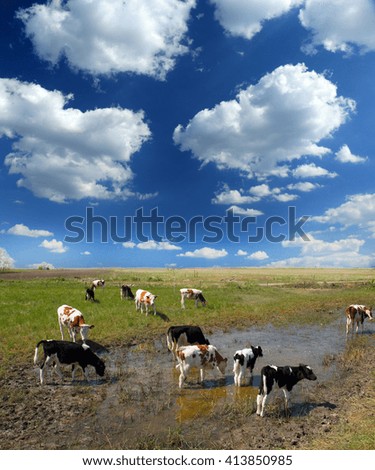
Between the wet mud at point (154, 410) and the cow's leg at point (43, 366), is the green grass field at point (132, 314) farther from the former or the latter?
the wet mud at point (154, 410)

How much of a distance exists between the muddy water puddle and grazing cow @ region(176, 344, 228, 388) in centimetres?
54

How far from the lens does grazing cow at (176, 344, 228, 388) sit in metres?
12.6

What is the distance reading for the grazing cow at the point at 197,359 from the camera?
41.5 ft

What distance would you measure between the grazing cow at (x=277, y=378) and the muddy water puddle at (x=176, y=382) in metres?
0.82

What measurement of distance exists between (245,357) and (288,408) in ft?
8.01

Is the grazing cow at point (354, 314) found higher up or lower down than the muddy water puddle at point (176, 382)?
higher up

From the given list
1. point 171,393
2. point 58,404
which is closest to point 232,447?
point 171,393

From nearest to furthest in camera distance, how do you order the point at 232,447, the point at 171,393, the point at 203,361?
the point at 232,447 → the point at 171,393 → the point at 203,361

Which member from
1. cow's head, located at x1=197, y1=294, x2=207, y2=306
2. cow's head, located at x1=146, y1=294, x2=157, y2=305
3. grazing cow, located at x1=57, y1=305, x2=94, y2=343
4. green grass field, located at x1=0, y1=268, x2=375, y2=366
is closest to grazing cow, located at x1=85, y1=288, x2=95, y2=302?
green grass field, located at x1=0, y1=268, x2=375, y2=366

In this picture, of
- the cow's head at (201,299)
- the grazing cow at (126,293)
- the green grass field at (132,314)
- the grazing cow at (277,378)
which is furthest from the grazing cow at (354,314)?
the grazing cow at (126,293)
